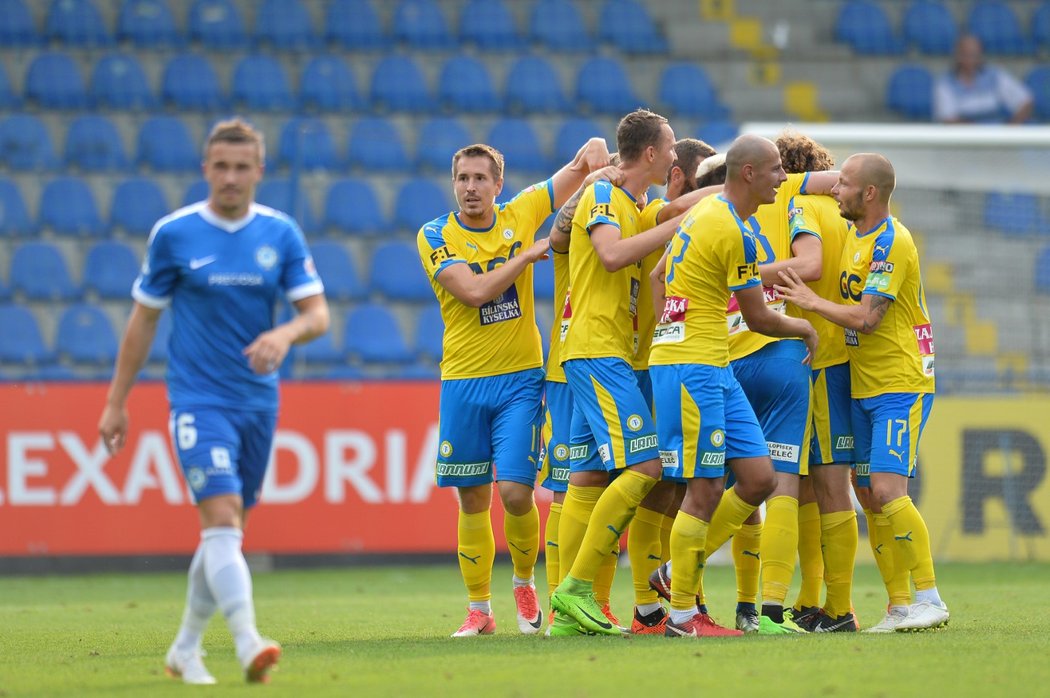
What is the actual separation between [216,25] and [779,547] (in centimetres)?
1227

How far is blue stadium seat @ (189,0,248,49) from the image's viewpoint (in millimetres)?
17500

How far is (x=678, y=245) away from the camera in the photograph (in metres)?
7.11

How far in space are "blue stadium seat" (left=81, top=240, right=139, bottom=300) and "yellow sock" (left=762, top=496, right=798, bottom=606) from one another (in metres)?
8.79

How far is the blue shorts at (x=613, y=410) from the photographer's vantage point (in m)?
7.18

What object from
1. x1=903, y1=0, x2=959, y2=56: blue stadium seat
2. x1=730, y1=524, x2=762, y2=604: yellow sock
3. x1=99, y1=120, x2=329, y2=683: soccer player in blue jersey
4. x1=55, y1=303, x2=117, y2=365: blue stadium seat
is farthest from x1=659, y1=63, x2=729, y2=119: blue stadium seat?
x1=99, y1=120, x2=329, y2=683: soccer player in blue jersey

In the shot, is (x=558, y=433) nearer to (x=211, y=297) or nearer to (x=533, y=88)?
(x=211, y=297)

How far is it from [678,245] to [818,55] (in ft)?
41.7

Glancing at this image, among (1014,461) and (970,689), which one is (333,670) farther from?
(1014,461)

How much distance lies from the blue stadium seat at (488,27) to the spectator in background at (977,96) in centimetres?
516

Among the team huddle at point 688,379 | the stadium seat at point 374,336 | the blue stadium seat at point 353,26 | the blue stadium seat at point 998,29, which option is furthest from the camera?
the blue stadium seat at point 998,29

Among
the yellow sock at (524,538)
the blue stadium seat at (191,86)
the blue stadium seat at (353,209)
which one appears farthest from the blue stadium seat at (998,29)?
the yellow sock at (524,538)

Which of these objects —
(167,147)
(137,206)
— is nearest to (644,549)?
(137,206)

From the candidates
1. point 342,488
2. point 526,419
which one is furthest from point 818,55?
point 526,419

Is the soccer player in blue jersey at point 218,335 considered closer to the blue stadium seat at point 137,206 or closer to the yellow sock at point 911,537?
the yellow sock at point 911,537
